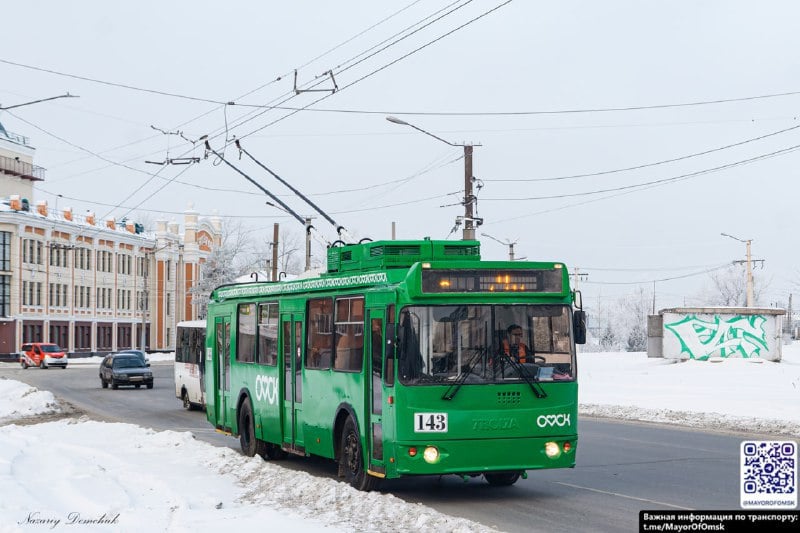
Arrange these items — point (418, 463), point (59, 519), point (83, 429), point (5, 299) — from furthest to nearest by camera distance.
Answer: point (5, 299)
point (83, 429)
point (418, 463)
point (59, 519)

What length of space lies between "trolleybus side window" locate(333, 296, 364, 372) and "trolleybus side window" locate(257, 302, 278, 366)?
2.68 m

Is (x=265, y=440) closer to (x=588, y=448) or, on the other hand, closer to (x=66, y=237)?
(x=588, y=448)

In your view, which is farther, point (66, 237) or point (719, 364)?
point (66, 237)

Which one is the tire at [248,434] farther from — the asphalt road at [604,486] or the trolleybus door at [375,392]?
the trolleybus door at [375,392]

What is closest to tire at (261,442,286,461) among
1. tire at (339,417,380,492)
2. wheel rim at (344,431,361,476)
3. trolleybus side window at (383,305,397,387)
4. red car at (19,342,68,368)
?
tire at (339,417,380,492)

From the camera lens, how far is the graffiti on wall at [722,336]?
173 ft

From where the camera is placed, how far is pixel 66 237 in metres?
99.4

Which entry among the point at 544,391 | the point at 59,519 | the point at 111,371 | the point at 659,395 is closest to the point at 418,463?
the point at 544,391

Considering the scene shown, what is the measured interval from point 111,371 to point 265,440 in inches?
1290

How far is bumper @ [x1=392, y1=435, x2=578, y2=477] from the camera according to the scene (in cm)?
1304

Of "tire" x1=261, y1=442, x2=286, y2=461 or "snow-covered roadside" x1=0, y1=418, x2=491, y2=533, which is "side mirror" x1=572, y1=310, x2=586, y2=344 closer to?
"snow-covered roadside" x1=0, y1=418, x2=491, y2=533

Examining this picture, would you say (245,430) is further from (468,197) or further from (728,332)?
(728,332)

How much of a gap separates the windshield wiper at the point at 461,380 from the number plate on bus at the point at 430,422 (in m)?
0.22

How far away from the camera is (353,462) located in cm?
1441
